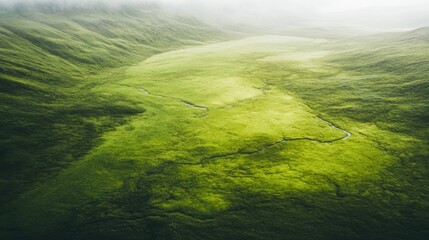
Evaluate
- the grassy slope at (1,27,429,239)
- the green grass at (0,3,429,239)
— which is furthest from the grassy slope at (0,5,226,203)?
the grassy slope at (1,27,429,239)

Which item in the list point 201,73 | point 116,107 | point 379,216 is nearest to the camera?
point 379,216

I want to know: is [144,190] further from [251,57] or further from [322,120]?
[251,57]

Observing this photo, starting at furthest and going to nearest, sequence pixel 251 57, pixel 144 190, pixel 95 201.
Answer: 1. pixel 251 57
2. pixel 144 190
3. pixel 95 201

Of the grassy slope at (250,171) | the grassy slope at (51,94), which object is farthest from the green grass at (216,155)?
the grassy slope at (51,94)

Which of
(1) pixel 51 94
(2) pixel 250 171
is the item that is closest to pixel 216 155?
(2) pixel 250 171

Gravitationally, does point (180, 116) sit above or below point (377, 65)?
below

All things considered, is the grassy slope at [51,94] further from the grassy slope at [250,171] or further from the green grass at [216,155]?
the grassy slope at [250,171]

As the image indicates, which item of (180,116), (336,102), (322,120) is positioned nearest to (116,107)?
(180,116)
